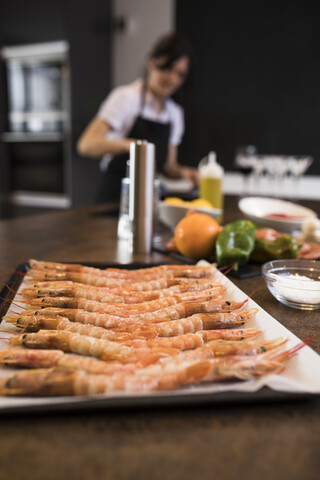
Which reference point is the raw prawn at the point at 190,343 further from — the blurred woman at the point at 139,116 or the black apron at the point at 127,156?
the black apron at the point at 127,156

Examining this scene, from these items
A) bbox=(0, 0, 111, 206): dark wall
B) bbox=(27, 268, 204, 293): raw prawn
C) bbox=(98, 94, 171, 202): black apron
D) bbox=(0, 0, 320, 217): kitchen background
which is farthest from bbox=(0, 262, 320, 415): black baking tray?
bbox=(0, 0, 111, 206): dark wall

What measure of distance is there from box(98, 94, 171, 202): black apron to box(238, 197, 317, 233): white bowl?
126cm

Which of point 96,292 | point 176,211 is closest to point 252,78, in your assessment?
point 176,211

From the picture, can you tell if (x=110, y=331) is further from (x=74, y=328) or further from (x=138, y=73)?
(x=138, y=73)

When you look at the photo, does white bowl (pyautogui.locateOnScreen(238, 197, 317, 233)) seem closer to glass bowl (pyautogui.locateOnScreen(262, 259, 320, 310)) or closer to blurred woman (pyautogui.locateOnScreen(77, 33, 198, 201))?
glass bowl (pyautogui.locateOnScreen(262, 259, 320, 310))

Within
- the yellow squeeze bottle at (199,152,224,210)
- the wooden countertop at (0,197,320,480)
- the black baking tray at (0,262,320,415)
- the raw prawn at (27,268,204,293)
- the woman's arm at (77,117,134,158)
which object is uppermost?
the woman's arm at (77,117,134,158)

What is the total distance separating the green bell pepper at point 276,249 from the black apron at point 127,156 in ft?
5.87

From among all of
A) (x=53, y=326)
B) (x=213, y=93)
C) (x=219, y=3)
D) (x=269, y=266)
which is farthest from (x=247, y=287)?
(x=219, y=3)

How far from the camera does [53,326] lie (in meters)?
0.68

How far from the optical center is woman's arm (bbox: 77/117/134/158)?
267cm

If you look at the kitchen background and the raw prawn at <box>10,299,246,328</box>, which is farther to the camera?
the kitchen background

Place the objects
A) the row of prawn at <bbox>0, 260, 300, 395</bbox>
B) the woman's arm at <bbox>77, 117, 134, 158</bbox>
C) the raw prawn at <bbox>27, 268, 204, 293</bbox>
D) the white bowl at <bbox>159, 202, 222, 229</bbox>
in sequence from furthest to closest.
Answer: the woman's arm at <bbox>77, 117, 134, 158</bbox> → the white bowl at <bbox>159, 202, 222, 229</bbox> → the raw prawn at <bbox>27, 268, 204, 293</bbox> → the row of prawn at <bbox>0, 260, 300, 395</bbox>

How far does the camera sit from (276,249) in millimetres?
1165

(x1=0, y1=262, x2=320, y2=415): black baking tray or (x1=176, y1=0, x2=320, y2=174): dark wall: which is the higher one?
(x1=176, y1=0, x2=320, y2=174): dark wall
